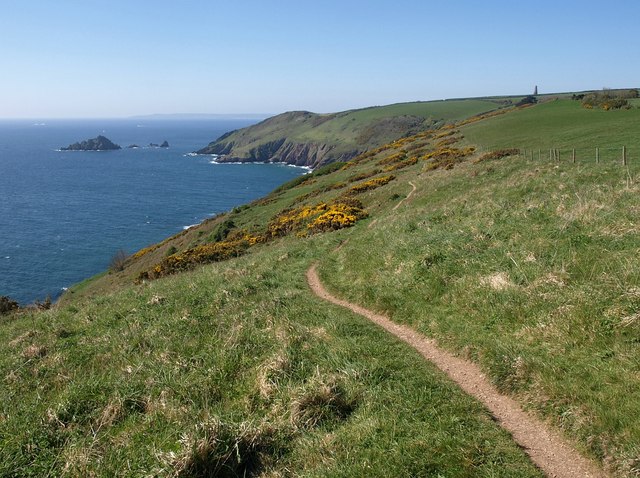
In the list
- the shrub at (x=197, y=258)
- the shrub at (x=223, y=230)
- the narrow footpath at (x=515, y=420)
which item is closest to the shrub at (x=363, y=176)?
the shrub at (x=223, y=230)

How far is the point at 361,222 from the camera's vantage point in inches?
1172

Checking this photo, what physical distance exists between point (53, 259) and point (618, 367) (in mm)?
68889

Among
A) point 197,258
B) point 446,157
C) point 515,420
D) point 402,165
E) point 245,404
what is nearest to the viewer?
point 515,420

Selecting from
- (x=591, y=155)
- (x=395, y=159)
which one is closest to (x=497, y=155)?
(x=591, y=155)

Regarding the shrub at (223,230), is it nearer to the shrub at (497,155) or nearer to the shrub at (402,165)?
the shrub at (402,165)

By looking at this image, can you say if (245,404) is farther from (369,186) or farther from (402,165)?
(402,165)

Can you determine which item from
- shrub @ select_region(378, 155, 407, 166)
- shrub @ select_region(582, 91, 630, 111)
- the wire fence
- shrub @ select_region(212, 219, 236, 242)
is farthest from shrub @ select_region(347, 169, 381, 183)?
shrub @ select_region(582, 91, 630, 111)

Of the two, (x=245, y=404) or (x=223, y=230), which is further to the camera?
(x=223, y=230)

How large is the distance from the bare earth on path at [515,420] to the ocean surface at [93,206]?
50314 mm

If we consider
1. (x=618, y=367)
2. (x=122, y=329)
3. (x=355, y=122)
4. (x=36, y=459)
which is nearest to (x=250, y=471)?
(x=36, y=459)

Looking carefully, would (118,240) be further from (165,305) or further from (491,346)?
(491,346)

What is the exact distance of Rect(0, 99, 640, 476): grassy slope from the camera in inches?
272

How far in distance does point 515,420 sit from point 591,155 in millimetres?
30858

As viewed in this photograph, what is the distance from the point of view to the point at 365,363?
921 centimetres
